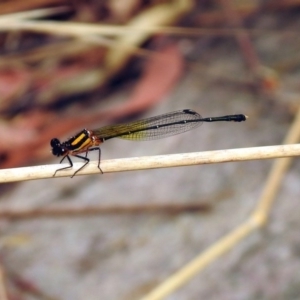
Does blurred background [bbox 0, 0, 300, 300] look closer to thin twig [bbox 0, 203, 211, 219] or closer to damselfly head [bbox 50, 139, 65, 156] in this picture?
thin twig [bbox 0, 203, 211, 219]

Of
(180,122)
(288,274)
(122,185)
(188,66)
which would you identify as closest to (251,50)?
(188,66)

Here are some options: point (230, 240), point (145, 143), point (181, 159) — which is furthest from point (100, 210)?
point (181, 159)

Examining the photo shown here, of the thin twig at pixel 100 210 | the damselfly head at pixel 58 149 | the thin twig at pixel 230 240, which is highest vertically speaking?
the damselfly head at pixel 58 149

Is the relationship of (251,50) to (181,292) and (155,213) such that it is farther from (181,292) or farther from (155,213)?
(181,292)

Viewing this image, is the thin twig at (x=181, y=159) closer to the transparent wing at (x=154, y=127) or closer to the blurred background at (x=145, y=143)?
the blurred background at (x=145, y=143)

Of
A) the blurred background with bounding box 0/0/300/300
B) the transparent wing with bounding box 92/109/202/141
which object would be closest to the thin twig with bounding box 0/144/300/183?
the blurred background with bounding box 0/0/300/300

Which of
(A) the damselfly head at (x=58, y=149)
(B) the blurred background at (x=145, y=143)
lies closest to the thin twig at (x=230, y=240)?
(B) the blurred background at (x=145, y=143)
